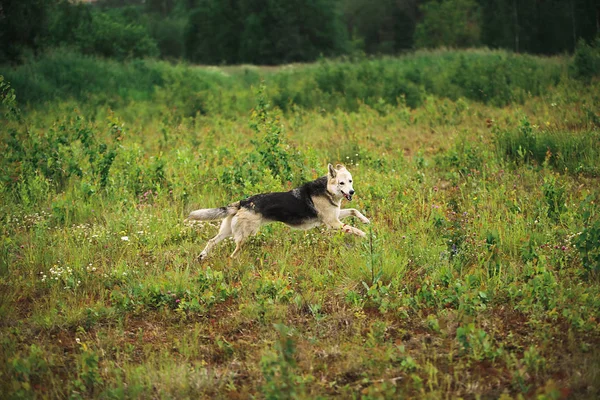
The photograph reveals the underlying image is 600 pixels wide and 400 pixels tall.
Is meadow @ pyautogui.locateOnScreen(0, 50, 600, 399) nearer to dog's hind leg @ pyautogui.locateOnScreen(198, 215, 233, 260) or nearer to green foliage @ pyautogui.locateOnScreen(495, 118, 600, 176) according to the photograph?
green foliage @ pyautogui.locateOnScreen(495, 118, 600, 176)

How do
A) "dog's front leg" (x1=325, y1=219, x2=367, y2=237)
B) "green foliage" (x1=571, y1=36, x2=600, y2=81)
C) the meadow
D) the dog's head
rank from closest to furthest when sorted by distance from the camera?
1. the meadow
2. "dog's front leg" (x1=325, y1=219, x2=367, y2=237)
3. the dog's head
4. "green foliage" (x1=571, y1=36, x2=600, y2=81)

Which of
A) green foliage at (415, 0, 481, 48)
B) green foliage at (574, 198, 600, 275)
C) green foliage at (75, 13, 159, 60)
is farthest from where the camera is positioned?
green foliage at (415, 0, 481, 48)

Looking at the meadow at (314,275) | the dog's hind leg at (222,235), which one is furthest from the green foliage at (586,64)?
the dog's hind leg at (222,235)

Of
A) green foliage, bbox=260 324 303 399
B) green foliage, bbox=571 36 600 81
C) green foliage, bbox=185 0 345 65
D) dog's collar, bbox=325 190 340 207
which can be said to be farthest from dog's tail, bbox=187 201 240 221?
green foliage, bbox=185 0 345 65

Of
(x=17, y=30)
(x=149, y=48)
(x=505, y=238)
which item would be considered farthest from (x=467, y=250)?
(x=149, y=48)

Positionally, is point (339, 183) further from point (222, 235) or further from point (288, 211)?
point (222, 235)

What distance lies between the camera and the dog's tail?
7176 mm

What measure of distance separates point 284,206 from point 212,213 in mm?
977

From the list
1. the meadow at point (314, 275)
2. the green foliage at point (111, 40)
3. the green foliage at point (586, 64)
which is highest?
the green foliage at point (111, 40)

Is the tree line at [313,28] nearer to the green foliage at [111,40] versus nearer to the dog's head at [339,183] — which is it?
the green foliage at [111,40]

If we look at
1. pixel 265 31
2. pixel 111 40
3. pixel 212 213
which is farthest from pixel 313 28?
pixel 212 213

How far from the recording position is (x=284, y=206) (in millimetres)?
7285

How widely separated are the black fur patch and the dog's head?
0.38m

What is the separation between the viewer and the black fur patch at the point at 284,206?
23.8ft
